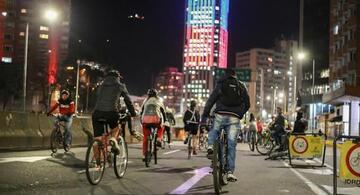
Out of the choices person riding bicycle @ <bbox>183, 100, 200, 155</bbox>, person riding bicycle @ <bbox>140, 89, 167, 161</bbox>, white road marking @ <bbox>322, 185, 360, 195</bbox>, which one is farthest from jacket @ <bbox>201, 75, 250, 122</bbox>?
person riding bicycle @ <bbox>183, 100, 200, 155</bbox>

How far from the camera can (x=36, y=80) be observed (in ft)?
343

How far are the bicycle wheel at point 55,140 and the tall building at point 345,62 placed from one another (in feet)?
122

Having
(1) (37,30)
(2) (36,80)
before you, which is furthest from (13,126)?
(1) (37,30)

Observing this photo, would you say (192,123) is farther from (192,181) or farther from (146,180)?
(146,180)

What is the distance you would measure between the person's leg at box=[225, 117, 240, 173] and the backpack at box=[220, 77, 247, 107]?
10.2 inches

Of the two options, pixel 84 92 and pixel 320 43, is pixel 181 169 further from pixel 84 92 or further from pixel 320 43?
pixel 320 43

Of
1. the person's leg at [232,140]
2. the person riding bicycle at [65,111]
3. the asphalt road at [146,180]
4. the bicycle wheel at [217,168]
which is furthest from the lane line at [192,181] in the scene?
the person riding bicycle at [65,111]

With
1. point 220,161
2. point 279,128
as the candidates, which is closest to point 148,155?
point 220,161

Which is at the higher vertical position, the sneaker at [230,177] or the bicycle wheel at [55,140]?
the bicycle wheel at [55,140]

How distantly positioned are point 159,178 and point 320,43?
327 ft

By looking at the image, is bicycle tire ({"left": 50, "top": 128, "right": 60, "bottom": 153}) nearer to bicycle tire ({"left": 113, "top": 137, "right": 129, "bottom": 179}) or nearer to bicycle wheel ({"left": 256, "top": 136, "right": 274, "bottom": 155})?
bicycle tire ({"left": 113, "top": 137, "right": 129, "bottom": 179})

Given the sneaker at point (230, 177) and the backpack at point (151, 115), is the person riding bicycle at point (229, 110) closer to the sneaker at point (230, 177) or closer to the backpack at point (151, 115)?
the sneaker at point (230, 177)

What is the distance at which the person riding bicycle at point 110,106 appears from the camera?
9.09 meters

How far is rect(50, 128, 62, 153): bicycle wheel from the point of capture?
14234mm
